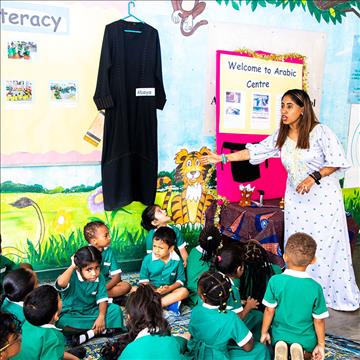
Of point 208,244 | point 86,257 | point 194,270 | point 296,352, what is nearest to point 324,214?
point 208,244

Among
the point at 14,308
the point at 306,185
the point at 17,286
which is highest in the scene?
the point at 306,185

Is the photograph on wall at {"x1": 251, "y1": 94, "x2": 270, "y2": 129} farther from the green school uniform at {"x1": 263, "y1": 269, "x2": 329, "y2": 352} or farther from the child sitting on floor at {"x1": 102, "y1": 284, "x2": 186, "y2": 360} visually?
the child sitting on floor at {"x1": 102, "y1": 284, "x2": 186, "y2": 360}

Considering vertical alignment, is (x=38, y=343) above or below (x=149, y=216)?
below

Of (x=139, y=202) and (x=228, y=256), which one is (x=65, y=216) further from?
(x=228, y=256)

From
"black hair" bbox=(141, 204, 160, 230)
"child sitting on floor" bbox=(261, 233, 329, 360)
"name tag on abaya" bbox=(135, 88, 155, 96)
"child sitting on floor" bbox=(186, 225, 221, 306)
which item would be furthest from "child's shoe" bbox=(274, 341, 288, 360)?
"name tag on abaya" bbox=(135, 88, 155, 96)

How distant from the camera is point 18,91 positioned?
3.41 m

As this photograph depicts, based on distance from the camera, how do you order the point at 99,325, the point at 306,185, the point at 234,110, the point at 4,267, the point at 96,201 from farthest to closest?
the point at 234,110, the point at 96,201, the point at 306,185, the point at 4,267, the point at 99,325

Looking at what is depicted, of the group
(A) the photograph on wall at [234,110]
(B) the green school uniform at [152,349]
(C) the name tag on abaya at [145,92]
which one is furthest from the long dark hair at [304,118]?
(B) the green school uniform at [152,349]

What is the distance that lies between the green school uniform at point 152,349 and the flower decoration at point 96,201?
195 cm

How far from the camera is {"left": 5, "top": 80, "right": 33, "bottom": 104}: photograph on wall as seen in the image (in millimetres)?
3379

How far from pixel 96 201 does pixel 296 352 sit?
2093mm

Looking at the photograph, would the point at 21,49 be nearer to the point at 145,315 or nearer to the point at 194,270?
the point at 194,270

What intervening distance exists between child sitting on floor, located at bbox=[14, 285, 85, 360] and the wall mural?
121 inches

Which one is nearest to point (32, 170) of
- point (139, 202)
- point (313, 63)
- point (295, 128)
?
point (139, 202)
